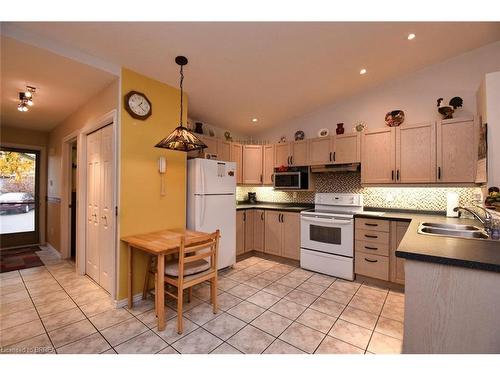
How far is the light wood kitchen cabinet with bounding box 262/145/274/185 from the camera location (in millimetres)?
4301

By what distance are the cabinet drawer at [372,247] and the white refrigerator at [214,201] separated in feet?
5.87

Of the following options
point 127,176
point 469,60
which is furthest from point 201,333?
point 469,60

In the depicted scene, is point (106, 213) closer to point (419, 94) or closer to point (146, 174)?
point (146, 174)

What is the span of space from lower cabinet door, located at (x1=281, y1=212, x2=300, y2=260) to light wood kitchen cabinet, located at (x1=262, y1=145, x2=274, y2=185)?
0.82m

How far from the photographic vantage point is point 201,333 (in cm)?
195

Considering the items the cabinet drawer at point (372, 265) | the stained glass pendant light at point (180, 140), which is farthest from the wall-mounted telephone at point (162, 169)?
the cabinet drawer at point (372, 265)

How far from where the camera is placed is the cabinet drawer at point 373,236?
2873 mm

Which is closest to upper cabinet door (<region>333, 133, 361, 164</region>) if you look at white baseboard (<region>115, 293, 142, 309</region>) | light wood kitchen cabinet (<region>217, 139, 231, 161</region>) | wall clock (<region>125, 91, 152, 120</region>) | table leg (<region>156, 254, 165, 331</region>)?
light wood kitchen cabinet (<region>217, 139, 231, 161</region>)

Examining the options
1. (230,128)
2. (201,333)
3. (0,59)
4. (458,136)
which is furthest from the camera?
(230,128)

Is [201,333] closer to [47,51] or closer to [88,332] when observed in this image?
[88,332]

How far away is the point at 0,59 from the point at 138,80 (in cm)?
115

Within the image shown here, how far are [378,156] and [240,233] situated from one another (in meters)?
2.45

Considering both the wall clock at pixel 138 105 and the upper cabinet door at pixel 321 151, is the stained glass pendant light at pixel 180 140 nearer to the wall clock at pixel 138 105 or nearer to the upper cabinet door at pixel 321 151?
the wall clock at pixel 138 105

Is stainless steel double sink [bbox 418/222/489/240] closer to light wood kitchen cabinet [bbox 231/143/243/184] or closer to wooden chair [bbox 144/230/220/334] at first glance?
wooden chair [bbox 144/230/220/334]
